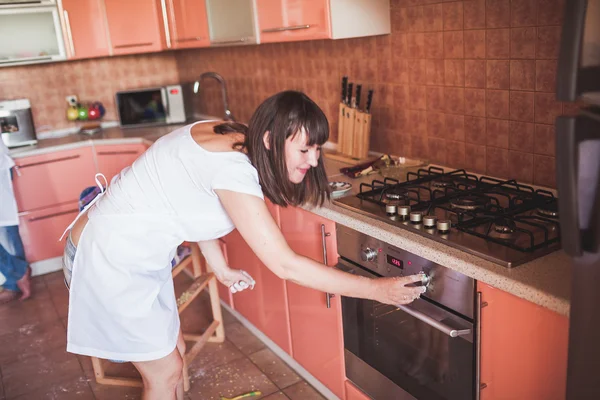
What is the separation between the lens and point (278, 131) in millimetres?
1462

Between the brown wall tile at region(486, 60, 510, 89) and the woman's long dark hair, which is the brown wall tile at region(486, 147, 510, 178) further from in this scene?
the woman's long dark hair

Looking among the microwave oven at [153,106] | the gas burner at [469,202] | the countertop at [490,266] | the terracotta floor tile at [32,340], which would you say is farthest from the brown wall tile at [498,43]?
the microwave oven at [153,106]

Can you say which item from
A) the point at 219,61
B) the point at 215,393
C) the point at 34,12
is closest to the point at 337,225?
the point at 215,393

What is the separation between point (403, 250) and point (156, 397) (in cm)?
90

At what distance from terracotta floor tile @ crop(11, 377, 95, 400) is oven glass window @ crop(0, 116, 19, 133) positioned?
1.92 metres

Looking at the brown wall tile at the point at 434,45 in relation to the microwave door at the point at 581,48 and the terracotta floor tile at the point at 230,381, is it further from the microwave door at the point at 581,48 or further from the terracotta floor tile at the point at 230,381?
the terracotta floor tile at the point at 230,381

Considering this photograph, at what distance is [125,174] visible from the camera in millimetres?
1717

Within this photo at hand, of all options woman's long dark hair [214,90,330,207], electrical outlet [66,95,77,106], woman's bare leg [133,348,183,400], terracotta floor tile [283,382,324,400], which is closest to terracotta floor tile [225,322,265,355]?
terracotta floor tile [283,382,324,400]

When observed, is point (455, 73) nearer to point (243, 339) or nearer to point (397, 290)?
point (397, 290)

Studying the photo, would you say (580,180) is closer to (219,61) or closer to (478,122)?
(478,122)

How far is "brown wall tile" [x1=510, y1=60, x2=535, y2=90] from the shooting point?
5.98ft

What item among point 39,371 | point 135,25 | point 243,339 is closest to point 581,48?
point 243,339

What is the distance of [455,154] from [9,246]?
109 inches

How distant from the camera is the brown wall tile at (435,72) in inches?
84.9
